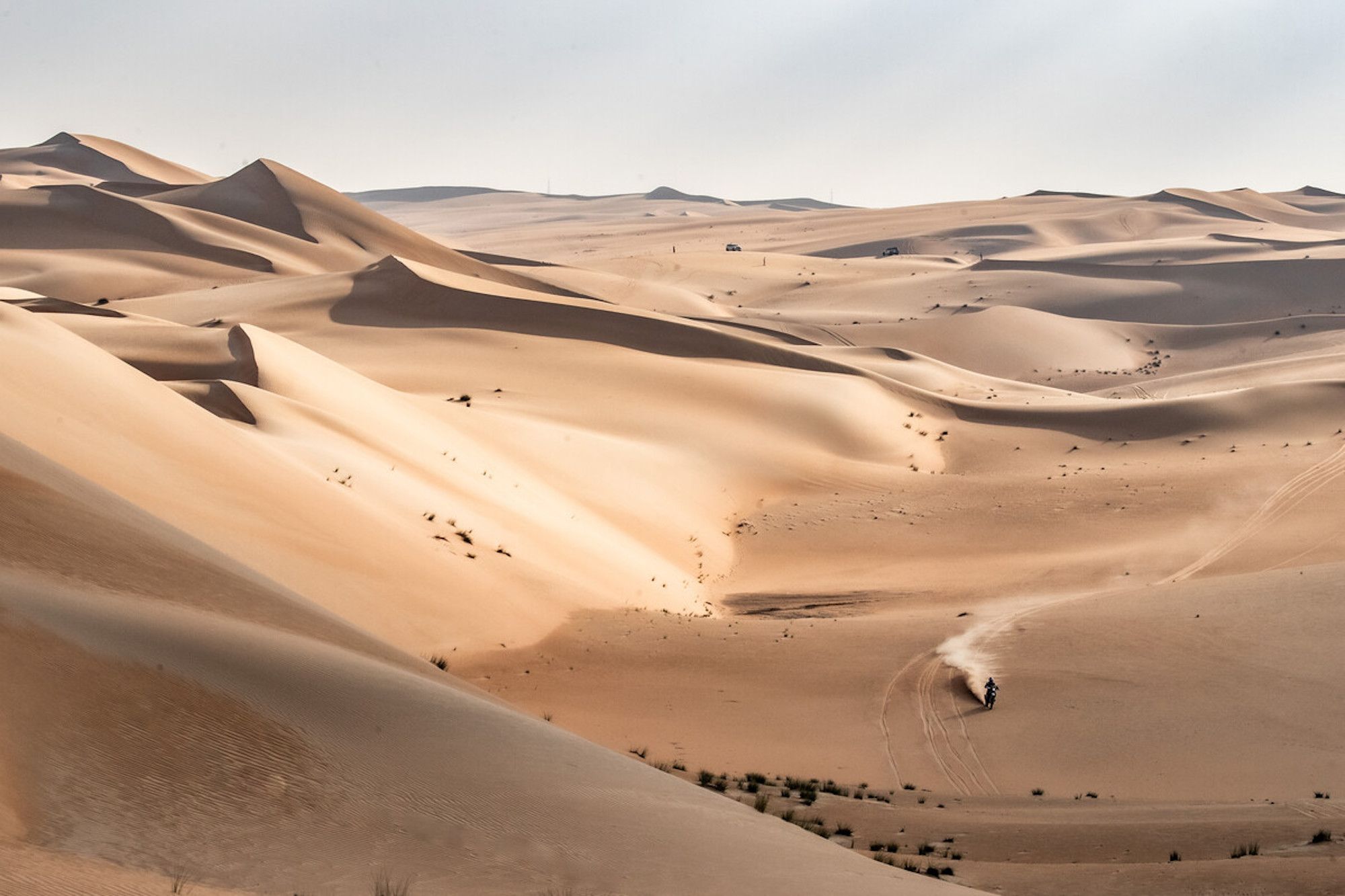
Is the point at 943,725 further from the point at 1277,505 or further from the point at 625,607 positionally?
the point at 1277,505

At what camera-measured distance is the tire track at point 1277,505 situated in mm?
16531

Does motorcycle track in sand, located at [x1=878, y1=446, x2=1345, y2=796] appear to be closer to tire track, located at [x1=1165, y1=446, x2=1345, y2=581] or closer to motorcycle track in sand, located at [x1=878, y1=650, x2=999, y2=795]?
motorcycle track in sand, located at [x1=878, y1=650, x2=999, y2=795]

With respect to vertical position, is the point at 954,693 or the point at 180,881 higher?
the point at 954,693

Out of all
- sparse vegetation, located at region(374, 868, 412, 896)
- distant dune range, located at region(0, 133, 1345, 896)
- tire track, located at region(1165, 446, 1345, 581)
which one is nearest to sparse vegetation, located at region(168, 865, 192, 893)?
distant dune range, located at region(0, 133, 1345, 896)

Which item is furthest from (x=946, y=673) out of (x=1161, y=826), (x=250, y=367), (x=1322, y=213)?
(x=1322, y=213)

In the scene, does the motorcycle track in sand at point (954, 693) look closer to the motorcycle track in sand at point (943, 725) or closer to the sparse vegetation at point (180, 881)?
the motorcycle track in sand at point (943, 725)

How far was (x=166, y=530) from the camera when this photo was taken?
8023 millimetres

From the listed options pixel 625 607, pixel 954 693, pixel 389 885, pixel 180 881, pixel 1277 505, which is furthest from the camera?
pixel 1277 505

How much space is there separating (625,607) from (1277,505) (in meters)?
11.2

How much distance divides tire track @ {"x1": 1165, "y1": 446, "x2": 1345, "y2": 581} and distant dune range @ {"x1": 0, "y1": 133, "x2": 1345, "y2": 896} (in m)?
0.13

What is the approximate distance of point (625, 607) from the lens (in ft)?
45.6

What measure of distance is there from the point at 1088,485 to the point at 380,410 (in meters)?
11.8

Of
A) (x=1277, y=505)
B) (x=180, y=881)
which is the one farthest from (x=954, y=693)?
(x=1277, y=505)

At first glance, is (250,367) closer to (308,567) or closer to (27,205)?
(308,567)
